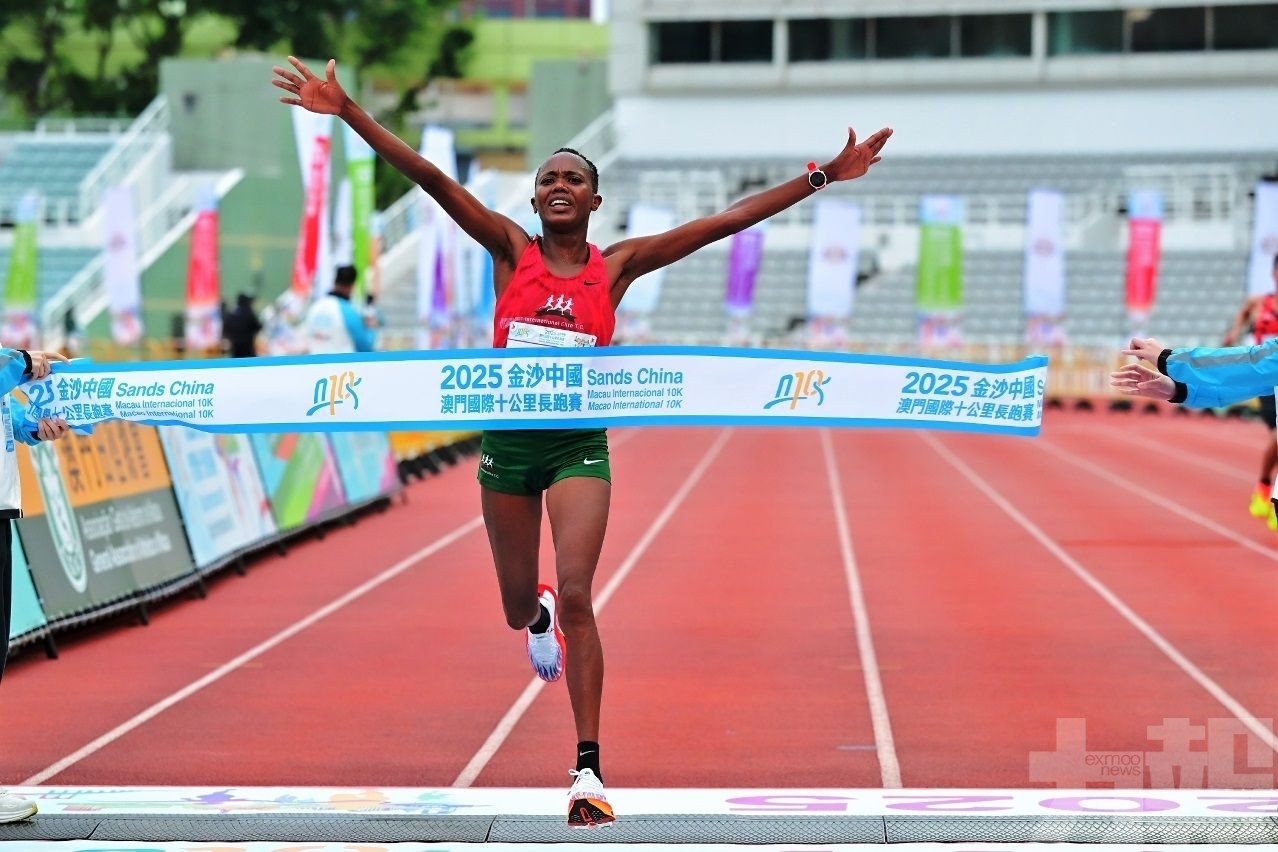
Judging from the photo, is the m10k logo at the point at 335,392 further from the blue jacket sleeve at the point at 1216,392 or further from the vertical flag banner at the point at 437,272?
the vertical flag banner at the point at 437,272

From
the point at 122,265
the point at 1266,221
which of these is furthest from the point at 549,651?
the point at 122,265

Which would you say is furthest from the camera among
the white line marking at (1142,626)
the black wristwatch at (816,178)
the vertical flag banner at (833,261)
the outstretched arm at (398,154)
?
the vertical flag banner at (833,261)

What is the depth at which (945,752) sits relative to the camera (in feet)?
22.9

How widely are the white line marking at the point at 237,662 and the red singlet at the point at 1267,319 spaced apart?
615 centimetres

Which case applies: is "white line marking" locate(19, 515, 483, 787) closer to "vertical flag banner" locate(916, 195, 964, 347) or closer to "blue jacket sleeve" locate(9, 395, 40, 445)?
"blue jacket sleeve" locate(9, 395, 40, 445)

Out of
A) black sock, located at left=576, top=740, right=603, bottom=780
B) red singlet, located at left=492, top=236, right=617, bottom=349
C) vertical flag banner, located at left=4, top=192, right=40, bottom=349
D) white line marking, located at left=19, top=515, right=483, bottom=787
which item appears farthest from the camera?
vertical flag banner, located at left=4, top=192, right=40, bottom=349

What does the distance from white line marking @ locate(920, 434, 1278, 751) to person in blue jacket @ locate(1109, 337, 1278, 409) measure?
2.01 meters

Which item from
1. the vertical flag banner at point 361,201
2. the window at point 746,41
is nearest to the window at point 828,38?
the window at point 746,41

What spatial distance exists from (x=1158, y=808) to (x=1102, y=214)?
42130 millimetres

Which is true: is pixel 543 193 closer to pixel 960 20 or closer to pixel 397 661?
pixel 397 661

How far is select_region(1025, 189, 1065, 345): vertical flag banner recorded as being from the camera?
36.1m

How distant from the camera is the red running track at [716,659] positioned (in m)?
6.92

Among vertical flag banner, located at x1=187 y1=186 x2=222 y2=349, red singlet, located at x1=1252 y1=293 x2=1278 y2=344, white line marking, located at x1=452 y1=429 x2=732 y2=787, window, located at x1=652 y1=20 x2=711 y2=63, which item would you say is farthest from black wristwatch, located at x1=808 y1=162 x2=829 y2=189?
window, located at x1=652 y1=20 x2=711 y2=63

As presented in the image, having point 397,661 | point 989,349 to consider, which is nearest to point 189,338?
point 989,349
